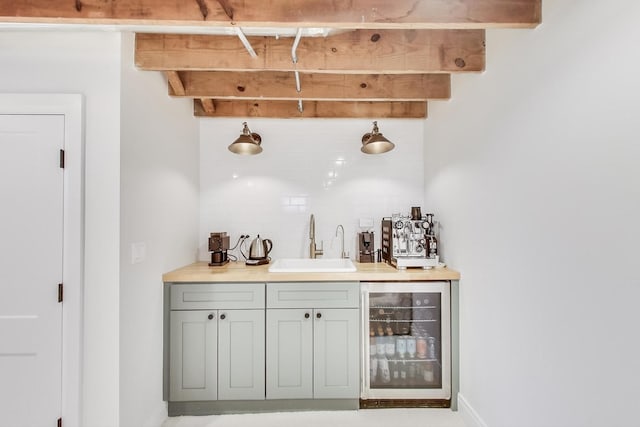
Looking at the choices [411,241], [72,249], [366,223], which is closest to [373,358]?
[411,241]

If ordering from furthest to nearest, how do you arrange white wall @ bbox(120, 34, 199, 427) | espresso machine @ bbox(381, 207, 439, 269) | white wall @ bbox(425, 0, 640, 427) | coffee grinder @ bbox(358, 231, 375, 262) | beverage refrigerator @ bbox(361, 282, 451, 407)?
coffee grinder @ bbox(358, 231, 375, 262) < espresso machine @ bbox(381, 207, 439, 269) < beverage refrigerator @ bbox(361, 282, 451, 407) < white wall @ bbox(120, 34, 199, 427) < white wall @ bbox(425, 0, 640, 427)

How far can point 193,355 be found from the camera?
7.19 feet

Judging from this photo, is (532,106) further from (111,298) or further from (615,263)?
(111,298)

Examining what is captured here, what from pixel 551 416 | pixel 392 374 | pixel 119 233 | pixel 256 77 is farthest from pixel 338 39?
pixel 392 374

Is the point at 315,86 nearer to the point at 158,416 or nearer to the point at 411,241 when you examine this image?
the point at 411,241

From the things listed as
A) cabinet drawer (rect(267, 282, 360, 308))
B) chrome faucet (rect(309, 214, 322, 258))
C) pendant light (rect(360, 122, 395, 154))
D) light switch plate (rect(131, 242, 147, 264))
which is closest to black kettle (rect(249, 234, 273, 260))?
chrome faucet (rect(309, 214, 322, 258))

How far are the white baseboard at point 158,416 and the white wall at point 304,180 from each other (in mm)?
1227

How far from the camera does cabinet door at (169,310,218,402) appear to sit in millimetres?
2186

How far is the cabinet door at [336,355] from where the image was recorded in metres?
2.22

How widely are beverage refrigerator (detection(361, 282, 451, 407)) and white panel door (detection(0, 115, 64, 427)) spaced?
6.11ft

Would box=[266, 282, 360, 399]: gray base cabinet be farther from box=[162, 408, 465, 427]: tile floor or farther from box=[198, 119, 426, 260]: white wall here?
box=[198, 119, 426, 260]: white wall

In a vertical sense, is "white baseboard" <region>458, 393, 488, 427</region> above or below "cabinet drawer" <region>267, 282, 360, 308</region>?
below

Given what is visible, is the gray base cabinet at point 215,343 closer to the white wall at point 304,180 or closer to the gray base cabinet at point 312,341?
the gray base cabinet at point 312,341

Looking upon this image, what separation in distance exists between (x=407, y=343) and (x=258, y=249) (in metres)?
1.42
